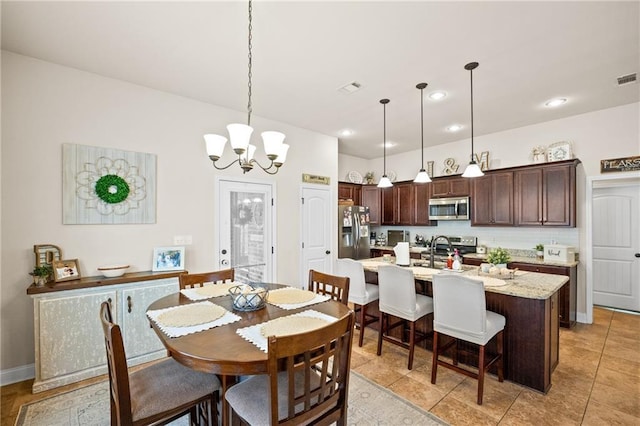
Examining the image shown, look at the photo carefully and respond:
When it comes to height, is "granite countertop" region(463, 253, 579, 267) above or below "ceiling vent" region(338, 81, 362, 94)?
below

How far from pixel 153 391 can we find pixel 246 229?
259cm

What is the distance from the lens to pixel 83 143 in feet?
9.41

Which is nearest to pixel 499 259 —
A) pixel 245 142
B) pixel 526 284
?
pixel 526 284

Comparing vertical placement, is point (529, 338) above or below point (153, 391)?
below

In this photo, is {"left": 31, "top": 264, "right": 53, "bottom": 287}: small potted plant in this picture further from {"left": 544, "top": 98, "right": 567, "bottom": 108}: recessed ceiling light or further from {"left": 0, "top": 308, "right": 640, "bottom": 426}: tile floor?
{"left": 544, "top": 98, "right": 567, "bottom": 108}: recessed ceiling light

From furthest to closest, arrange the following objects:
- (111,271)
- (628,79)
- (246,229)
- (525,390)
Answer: (246,229) < (628,79) < (111,271) < (525,390)

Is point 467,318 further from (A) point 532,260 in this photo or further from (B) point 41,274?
(B) point 41,274

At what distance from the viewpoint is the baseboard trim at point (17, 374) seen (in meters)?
2.54

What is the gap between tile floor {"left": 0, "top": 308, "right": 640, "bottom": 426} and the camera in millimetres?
2131

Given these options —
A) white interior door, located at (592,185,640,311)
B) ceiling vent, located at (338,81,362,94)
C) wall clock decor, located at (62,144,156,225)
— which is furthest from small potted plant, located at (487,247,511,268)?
wall clock decor, located at (62,144,156,225)

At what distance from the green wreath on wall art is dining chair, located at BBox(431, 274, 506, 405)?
10.8ft

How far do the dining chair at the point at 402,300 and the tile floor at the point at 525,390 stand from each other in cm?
23

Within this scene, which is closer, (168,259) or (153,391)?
(153,391)

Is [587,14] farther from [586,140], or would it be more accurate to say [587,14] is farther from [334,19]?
[586,140]
